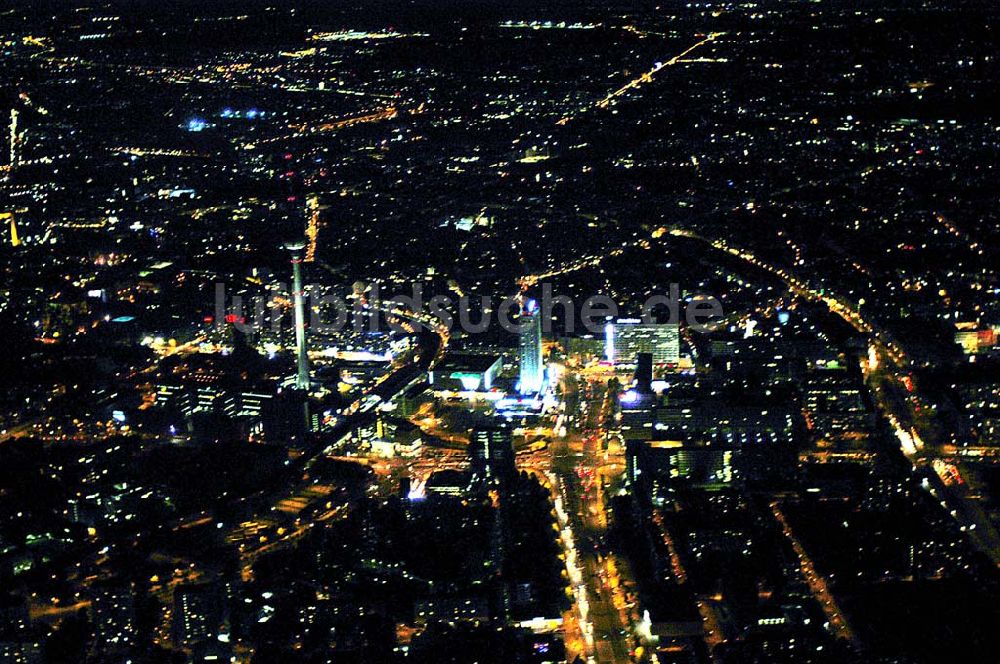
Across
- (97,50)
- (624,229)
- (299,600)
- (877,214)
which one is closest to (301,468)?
(299,600)

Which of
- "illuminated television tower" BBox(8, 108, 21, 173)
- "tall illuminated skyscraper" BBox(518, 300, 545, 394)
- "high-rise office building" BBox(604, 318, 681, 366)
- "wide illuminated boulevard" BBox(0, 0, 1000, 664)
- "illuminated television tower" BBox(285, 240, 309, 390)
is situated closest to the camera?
"wide illuminated boulevard" BBox(0, 0, 1000, 664)

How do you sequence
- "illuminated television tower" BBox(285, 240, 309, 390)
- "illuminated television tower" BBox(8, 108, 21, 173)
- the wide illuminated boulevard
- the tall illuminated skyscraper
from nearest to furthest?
the wide illuminated boulevard
the tall illuminated skyscraper
"illuminated television tower" BBox(285, 240, 309, 390)
"illuminated television tower" BBox(8, 108, 21, 173)

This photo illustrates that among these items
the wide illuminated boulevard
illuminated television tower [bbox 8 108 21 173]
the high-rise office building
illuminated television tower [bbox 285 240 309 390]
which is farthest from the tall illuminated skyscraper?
illuminated television tower [bbox 8 108 21 173]

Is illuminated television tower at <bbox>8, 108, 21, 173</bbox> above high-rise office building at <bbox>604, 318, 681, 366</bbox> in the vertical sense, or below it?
above

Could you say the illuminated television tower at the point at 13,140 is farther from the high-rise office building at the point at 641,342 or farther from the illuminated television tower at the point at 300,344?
the high-rise office building at the point at 641,342

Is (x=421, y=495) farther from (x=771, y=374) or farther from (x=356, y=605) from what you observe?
(x=771, y=374)

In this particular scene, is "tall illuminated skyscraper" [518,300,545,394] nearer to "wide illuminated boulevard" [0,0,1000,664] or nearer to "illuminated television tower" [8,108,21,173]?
"wide illuminated boulevard" [0,0,1000,664]

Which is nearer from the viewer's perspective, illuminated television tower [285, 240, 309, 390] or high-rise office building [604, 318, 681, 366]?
illuminated television tower [285, 240, 309, 390]

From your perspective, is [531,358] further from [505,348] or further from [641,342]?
[641,342]
